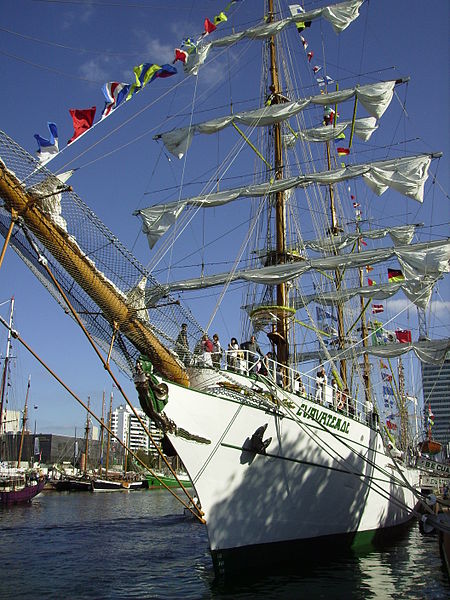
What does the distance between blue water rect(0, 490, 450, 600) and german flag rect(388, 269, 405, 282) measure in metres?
10.7

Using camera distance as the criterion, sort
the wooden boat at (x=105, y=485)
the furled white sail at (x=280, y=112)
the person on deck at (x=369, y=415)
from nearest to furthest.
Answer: the person on deck at (x=369, y=415) → the furled white sail at (x=280, y=112) → the wooden boat at (x=105, y=485)

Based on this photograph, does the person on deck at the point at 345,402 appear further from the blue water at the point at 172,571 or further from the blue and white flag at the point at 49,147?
the blue and white flag at the point at 49,147

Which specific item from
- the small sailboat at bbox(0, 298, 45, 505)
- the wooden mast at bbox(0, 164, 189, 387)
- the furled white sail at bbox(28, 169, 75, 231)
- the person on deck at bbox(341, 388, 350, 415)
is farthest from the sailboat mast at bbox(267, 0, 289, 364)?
the small sailboat at bbox(0, 298, 45, 505)

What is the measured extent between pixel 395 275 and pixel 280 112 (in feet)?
30.9

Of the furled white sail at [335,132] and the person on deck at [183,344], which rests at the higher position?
the furled white sail at [335,132]

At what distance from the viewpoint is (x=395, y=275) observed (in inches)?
1029

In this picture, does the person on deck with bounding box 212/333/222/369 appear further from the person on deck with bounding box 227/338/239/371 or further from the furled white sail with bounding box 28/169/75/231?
the furled white sail with bounding box 28/169/75/231

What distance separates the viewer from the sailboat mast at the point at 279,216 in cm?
1842

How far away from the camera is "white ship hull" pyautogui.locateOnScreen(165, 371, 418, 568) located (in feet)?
42.6

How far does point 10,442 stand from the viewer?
303ft

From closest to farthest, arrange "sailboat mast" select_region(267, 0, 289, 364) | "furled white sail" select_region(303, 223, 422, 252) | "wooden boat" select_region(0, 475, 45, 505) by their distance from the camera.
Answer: "sailboat mast" select_region(267, 0, 289, 364) < "furled white sail" select_region(303, 223, 422, 252) < "wooden boat" select_region(0, 475, 45, 505)

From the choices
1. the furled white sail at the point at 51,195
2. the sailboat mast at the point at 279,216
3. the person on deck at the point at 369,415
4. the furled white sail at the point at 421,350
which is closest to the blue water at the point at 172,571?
the person on deck at the point at 369,415

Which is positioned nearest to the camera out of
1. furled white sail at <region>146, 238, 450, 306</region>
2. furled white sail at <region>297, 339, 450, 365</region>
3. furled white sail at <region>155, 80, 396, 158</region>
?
furled white sail at <region>146, 238, 450, 306</region>

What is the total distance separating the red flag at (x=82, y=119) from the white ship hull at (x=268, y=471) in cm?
A: 578
